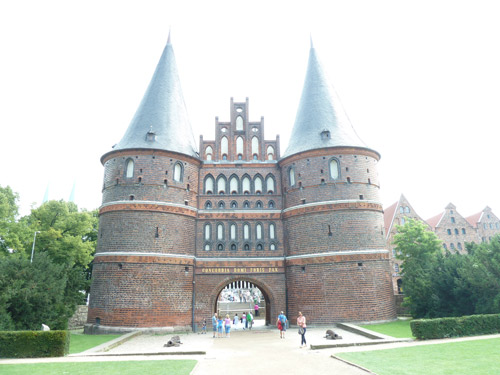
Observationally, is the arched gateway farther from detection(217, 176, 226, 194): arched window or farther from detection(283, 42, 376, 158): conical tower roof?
detection(283, 42, 376, 158): conical tower roof

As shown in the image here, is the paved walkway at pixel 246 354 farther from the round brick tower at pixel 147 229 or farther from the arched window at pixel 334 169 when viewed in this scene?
the arched window at pixel 334 169

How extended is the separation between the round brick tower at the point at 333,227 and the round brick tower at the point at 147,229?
7307 mm

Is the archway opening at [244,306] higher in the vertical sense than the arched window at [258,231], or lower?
lower

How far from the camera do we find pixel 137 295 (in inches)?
858

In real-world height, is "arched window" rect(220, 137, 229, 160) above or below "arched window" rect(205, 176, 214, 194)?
above

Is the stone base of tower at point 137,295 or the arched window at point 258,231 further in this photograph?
the arched window at point 258,231

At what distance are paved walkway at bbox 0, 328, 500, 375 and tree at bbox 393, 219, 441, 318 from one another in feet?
21.7

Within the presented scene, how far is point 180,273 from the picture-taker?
2323cm

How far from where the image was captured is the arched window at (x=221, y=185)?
26422mm

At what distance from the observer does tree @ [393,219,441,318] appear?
22.1 metres

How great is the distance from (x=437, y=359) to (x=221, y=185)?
1854 cm

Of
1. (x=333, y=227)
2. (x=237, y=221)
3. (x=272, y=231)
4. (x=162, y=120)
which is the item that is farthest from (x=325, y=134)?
(x=162, y=120)

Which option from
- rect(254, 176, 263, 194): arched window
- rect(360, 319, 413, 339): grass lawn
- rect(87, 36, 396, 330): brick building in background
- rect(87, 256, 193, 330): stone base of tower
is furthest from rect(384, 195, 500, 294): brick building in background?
rect(87, 256, 193, 330): stone base of tower

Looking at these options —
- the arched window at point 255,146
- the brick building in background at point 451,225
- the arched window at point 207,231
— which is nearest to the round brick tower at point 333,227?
the arched window at point 255,146
